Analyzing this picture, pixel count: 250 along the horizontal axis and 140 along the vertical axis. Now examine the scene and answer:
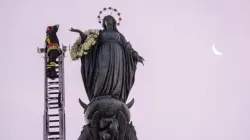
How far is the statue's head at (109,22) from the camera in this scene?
100ft

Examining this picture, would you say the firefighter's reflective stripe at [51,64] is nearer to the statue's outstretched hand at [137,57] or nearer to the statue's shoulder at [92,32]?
the statue's shoulder at [92,32]

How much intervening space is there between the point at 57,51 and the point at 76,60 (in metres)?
5.05

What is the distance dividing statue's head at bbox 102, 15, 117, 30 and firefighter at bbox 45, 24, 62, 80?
15.1ft

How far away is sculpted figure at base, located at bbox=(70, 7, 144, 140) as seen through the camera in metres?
28.5

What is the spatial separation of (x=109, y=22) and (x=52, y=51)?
4.93 m

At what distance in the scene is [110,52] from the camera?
29688 mm

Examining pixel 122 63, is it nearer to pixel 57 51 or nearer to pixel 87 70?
pixel 87 70

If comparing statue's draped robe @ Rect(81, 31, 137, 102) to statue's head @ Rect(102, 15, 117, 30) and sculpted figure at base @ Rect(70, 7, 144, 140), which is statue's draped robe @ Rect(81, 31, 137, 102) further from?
statue's head @ Rect(102, 15, 117, 30)

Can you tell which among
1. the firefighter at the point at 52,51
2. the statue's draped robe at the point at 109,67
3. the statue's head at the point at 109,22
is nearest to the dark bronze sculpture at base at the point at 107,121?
the statue's draped robe at the point at 109,67

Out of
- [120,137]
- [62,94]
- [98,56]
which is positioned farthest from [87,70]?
[62,94]

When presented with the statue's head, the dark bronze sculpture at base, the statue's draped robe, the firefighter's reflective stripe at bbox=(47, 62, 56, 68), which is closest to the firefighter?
the firefighter's reflective stripe at bbox=(47, 62, 56, 68)

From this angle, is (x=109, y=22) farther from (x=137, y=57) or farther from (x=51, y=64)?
(x=51, y=64)

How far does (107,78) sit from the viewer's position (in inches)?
1156

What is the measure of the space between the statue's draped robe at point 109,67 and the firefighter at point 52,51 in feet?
16.4
